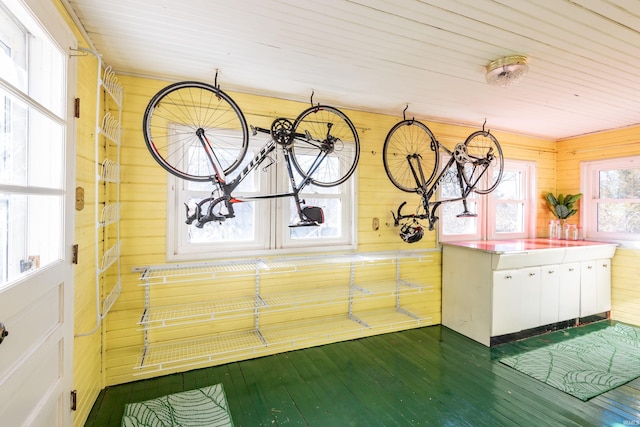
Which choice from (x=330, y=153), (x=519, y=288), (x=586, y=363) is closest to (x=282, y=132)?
(x=330, y=153)

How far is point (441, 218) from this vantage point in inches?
150

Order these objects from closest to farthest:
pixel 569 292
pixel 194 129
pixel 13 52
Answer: pixel 13 52, pixel 194 129, pixel 569 292

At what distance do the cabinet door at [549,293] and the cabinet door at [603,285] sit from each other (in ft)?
2.70

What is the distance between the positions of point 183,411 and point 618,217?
545 cm

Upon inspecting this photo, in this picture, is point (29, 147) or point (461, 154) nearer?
point (29, 147)

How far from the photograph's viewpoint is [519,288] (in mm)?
3279

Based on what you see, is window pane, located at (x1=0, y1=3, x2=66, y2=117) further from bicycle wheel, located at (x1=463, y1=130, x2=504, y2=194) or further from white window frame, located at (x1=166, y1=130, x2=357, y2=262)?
bicycle wheel, located at (x1=463, y1=130, x2=504, y2=194)

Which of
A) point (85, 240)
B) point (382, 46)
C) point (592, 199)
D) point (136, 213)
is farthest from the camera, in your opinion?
point (592, 199)

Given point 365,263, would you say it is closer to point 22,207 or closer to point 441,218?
point 441,218

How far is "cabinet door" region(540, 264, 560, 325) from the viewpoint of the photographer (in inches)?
135

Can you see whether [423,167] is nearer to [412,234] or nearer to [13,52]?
[412,234]

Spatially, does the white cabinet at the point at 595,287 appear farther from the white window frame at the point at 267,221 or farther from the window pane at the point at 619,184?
the white window frame at the point at 267,221

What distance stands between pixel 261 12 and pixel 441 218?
304cm

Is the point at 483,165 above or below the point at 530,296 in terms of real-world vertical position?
above
